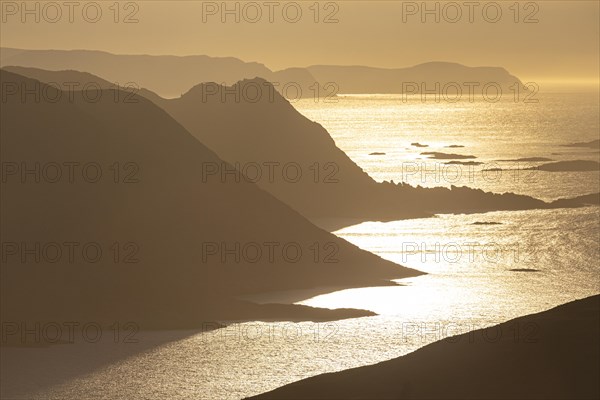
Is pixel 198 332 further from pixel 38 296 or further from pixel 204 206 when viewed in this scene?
pixel 204 206

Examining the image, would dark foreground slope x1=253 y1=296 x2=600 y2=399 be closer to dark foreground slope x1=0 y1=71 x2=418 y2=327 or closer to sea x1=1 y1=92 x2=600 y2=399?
sea x1=1 y1=92 x2=600 y2=399

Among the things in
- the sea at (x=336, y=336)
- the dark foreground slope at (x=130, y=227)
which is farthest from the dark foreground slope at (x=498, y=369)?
the dark foreground slope at (x=130, y=227)

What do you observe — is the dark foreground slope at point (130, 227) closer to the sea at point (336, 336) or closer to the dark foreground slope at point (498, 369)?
the sea at point (336, 336)

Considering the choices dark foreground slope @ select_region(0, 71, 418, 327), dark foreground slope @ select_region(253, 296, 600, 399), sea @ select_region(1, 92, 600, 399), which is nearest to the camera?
dark foreground slope @ select_region(253, 296, 600, 399)

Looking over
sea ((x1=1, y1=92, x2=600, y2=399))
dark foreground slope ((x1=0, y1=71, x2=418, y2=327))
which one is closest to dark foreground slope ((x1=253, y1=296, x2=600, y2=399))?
sea ((x1=1, y1=92, x2=600, y2=399))

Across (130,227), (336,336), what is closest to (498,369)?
(336,336)

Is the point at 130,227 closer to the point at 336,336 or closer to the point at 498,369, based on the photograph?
the point at 336,336
